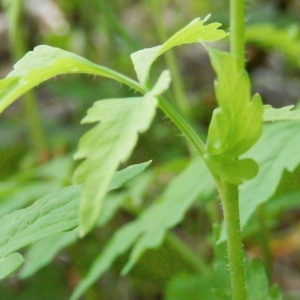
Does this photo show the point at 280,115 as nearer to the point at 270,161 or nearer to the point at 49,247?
the point at 270,161

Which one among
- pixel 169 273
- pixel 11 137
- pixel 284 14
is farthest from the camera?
pixel 284 14

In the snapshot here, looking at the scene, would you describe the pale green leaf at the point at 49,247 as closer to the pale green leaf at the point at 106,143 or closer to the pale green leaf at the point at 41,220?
the pale green leaf at the point at 41,220

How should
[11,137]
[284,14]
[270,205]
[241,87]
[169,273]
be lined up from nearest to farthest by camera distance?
[241,87], [270,205], [169,273], [11,137], [284,14]

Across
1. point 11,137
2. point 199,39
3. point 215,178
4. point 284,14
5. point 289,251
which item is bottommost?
point 289,251

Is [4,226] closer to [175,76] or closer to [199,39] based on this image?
[199,39]

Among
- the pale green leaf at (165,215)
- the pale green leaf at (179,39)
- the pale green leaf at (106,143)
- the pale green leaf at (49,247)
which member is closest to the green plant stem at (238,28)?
the pale green leaf at (179,39)

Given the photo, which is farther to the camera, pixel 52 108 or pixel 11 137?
pixel 52 108

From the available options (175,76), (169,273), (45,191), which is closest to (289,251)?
(169,273)

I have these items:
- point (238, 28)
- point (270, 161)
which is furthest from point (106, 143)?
point (270, 161)
